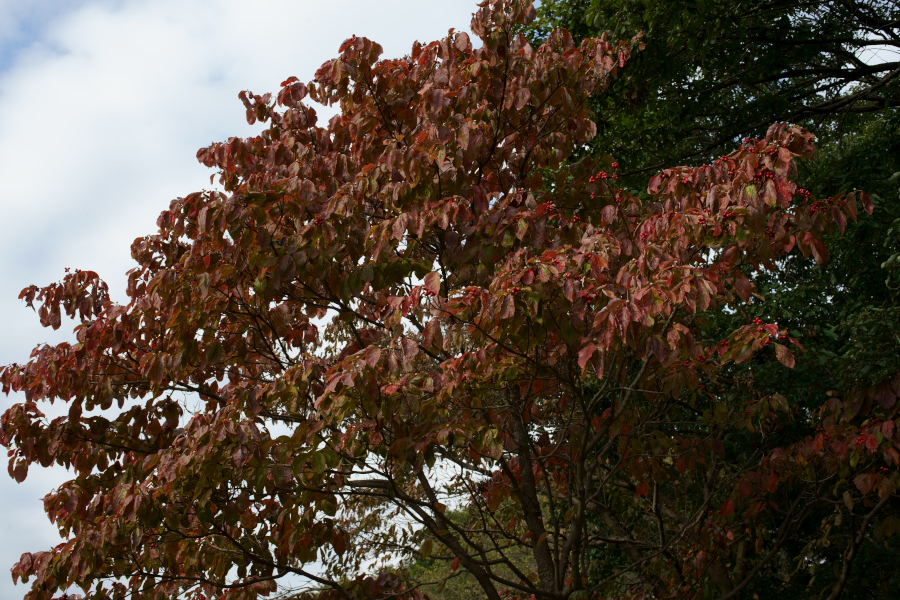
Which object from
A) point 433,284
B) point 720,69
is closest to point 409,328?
point 433,284

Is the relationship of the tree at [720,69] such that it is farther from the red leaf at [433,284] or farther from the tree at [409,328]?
the red leaf at [433,284]

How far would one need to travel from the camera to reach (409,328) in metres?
5.66

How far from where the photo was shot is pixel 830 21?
8.41m

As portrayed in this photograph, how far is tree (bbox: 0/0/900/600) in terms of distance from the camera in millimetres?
3938

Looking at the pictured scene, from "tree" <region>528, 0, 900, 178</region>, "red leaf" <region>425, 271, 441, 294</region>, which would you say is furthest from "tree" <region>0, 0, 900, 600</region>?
"tree" <region>528, 0, 900, 178</region>

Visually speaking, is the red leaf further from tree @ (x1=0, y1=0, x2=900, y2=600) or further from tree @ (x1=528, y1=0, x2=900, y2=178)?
tree @ (x1=528, y1=0, x2=900, y2=178)

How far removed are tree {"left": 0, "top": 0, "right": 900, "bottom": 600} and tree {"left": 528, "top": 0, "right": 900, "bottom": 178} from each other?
1759 mm

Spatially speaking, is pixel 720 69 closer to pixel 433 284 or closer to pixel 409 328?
pixel 409 328

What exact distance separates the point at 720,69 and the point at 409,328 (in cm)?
489

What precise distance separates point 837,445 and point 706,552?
2.32 m

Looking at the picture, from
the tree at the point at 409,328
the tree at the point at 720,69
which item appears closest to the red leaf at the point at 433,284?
the tree at the point at 409,328

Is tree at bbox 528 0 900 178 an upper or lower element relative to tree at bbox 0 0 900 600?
upper

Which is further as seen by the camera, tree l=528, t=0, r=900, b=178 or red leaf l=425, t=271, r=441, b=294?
tree l=528, t=0, r=900, b=178

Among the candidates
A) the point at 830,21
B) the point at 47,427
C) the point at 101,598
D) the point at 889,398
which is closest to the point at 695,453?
the point at 889,398
